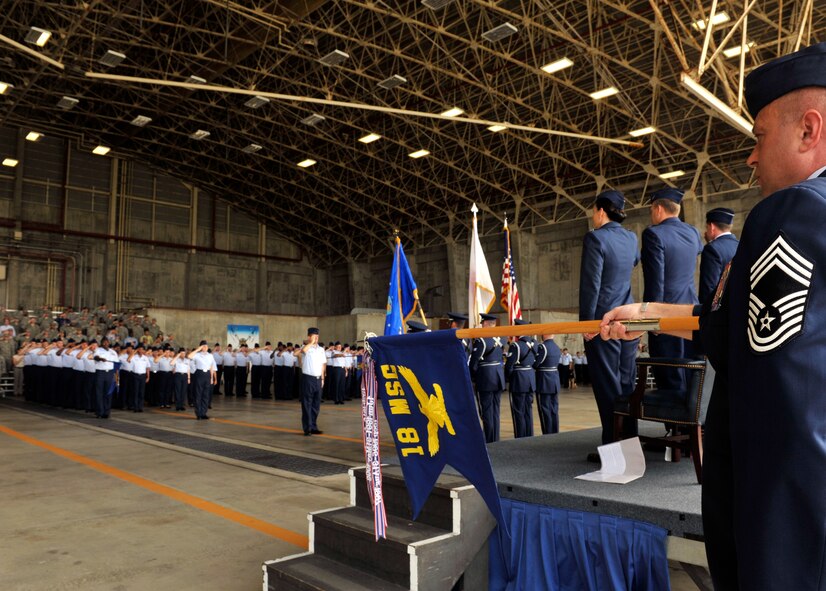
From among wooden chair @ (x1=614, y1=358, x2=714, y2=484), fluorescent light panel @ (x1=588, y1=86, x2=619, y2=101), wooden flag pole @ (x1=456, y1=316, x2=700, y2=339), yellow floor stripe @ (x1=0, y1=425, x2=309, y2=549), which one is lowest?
yellow floor stripe @ (x1=0, y1=425, x2=309, y2=549)

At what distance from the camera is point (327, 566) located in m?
3.30

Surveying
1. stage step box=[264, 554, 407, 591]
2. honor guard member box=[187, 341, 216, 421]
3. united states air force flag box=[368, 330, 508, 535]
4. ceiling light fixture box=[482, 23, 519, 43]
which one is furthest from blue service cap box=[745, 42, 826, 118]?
ceiling light fixture box=[482, 23, 519, 43]

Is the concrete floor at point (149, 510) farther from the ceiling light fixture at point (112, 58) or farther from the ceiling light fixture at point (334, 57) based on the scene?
the ceiling light fixture at point (112, 58)

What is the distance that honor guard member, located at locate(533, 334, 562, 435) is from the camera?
864 cm

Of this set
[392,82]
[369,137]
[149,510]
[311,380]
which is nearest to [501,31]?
[392,82]

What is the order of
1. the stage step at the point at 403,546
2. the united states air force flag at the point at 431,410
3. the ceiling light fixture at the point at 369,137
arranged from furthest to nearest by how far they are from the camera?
1. the ceiling light fixture at the point at 369,137
2. the stage step at the point at 403,546
3. the united states air force flag at the point at 431,410

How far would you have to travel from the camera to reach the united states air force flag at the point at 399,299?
25.0 feet

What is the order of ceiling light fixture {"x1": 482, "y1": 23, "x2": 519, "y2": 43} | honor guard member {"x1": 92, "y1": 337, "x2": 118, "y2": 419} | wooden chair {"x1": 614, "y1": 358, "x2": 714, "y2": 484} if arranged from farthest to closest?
ceiling light fixture {"x1": 482, "y1": 23, "x2": 519, "y2": 43} < honor guard member {"x1": 92, "y1": 337, "x2": 118, "y2": 419} < wooden chair {"x1": 614, "y1": 358, "x2": 714, "y2": 484}

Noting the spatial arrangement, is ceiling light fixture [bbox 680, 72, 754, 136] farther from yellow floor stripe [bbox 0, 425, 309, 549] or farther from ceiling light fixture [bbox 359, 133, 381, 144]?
ceiling light fixture [bbox 359, 133, 381, 144]

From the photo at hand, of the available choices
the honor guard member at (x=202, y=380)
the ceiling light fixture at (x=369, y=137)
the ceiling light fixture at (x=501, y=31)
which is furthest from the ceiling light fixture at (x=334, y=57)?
the honor guard member at (x=202, y=380)

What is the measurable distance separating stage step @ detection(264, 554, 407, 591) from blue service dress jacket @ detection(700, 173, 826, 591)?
2231mm

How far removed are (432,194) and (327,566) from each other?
27.6 meters

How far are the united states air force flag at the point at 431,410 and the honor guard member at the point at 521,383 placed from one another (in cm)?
551

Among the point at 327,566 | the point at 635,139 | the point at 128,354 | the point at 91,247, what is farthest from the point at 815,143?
the point at 91,247
